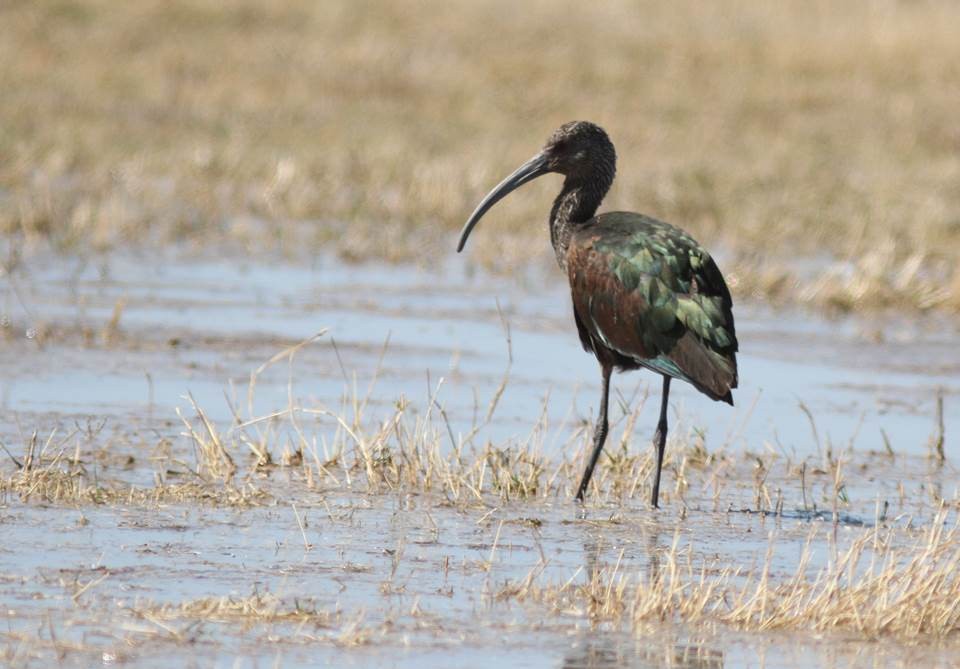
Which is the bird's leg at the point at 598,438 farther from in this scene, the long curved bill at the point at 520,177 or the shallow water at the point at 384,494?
the long curved bill at the point at 520,177

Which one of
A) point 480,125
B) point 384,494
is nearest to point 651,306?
point 384,494

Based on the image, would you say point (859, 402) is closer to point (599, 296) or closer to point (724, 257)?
point (599, 296)

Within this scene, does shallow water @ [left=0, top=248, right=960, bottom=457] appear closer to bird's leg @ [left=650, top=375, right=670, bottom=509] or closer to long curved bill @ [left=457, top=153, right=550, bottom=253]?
long curved bill @ [left=457, top=153, right=550, bottom=253]

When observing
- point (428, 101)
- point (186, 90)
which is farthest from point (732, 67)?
point (186, 90)

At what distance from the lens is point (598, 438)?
8.13m

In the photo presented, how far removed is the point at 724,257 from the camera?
16.1 meters

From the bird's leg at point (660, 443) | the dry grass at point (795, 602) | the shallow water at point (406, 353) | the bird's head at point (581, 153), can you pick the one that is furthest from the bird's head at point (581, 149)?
the dry grass at point (795, 602)

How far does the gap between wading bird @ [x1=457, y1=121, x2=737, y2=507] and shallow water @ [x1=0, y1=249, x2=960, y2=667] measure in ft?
1.30

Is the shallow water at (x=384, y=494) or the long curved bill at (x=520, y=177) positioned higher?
the long curved bill at (x=520, y=177)

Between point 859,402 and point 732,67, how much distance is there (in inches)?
723

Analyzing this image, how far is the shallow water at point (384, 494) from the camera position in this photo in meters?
5.46

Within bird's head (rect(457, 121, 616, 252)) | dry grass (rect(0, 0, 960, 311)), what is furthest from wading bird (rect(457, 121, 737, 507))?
dry grass (rect(0, 0, 960, 311))

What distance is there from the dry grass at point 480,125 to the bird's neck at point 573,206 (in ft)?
18.8

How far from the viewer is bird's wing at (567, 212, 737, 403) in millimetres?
7594
